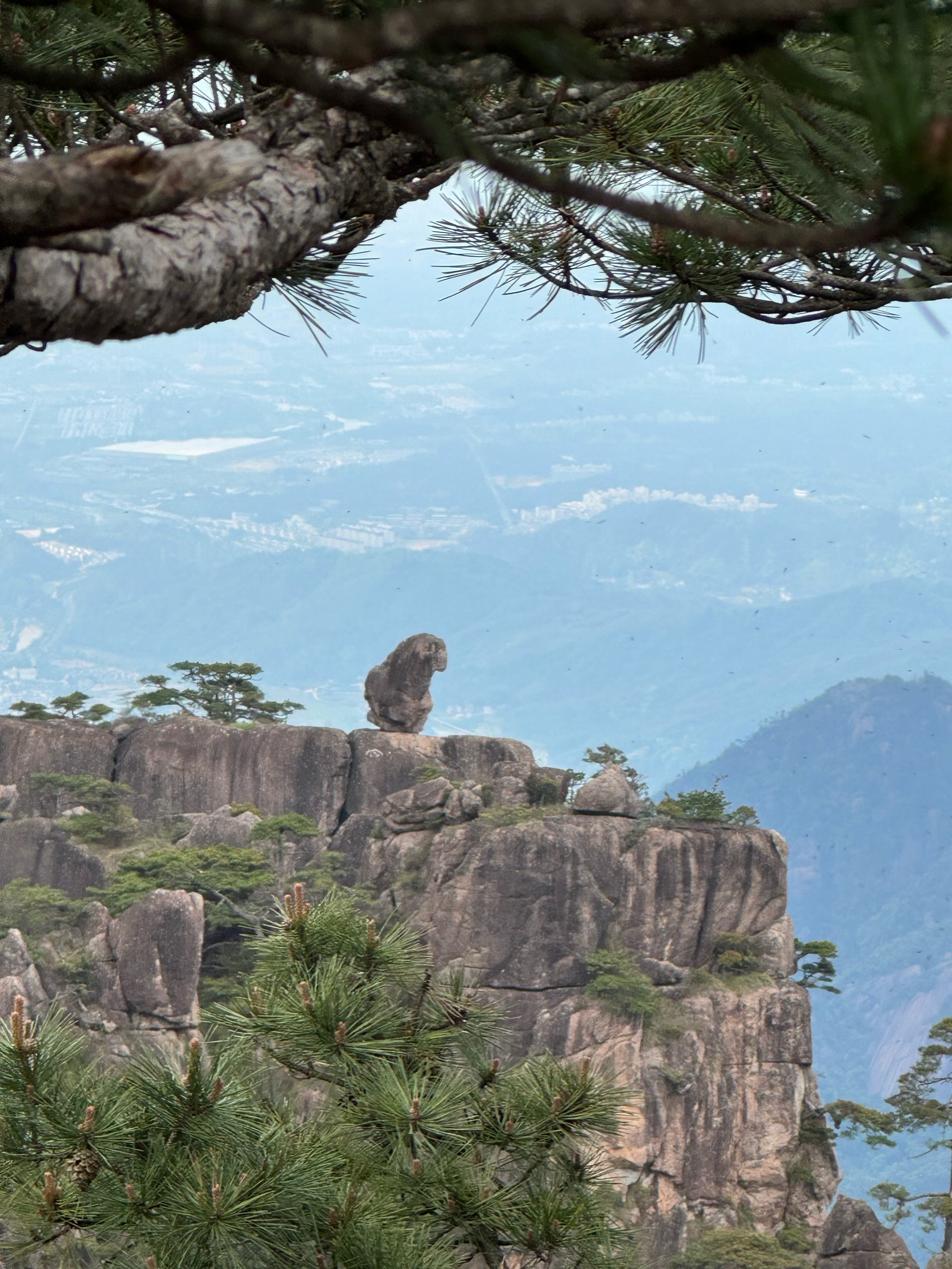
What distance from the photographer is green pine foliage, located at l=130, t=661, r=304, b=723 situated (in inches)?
1025

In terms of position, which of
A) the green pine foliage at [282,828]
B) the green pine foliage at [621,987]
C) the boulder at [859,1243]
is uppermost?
the green pine foliage at [282,828]

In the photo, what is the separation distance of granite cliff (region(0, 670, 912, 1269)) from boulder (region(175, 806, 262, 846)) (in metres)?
0.04

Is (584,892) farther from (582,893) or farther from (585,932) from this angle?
(585,932)

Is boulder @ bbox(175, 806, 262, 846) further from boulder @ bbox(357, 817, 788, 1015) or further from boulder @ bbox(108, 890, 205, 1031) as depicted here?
boulder @ bbox(108, 890, 205, 1031)

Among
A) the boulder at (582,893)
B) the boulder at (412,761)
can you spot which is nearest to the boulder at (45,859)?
the boulder at (412,761)

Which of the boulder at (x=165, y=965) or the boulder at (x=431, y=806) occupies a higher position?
the boulder at (x=431, y=806)

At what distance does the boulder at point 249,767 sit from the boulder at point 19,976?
16.5 ft

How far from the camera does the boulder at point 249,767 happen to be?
22109mm

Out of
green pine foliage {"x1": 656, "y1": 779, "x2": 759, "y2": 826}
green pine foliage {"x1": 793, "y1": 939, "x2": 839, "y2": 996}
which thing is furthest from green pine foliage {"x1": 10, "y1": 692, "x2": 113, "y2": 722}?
green pine foliage {"x1": 793, "y1": 939, "x2": 839, "y2": 996}

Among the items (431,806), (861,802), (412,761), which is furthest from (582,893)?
(861,802)

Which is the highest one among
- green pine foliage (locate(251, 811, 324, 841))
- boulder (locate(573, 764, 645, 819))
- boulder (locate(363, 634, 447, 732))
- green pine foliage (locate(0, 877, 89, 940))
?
boulder (locate(363, 634, 447, 732))

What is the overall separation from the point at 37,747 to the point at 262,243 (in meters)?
21.8

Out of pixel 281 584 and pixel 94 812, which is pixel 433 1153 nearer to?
Answer: pixel 94 812

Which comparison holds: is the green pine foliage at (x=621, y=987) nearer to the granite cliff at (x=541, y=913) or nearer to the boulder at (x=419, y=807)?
the granite cliff at (x=541, y=913)
